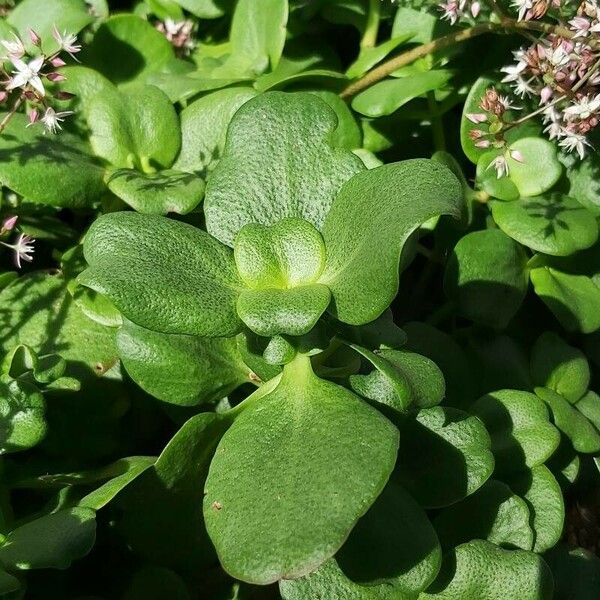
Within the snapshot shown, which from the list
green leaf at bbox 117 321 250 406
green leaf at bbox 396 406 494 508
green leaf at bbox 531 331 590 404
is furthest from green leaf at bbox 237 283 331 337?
green leaf at bbox 531 331 590 404

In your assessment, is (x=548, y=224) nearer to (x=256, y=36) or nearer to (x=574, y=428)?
(x=574, y=428)

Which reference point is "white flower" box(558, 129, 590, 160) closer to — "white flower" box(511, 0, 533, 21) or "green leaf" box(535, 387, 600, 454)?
"white flower" box(511, 0, 533, 21)

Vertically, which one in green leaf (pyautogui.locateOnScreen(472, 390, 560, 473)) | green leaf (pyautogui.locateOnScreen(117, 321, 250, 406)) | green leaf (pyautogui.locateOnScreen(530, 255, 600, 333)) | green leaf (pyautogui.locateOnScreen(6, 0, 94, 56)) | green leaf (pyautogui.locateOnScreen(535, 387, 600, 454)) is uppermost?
green leaf (pyautogui.locateOnScreen(6, 0, 94, 56))

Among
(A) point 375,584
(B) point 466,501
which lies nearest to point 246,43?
(B) point 466,501

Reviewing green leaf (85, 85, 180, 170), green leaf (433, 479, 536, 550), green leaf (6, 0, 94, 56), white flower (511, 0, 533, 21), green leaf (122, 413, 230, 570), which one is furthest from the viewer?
green leaf (6, 0, 94, 56)

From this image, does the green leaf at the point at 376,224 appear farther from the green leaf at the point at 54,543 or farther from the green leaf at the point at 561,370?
the green leaf at the point at 561,370
